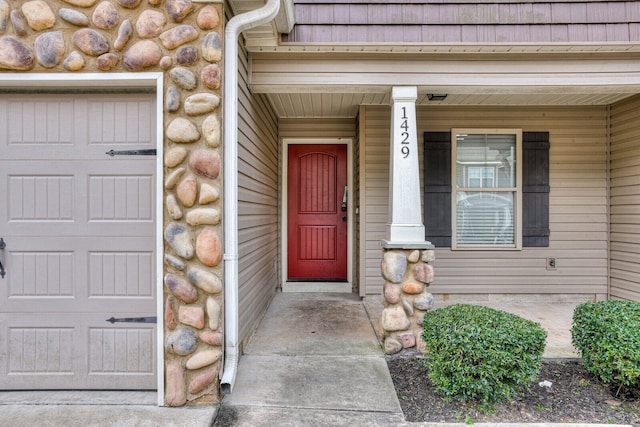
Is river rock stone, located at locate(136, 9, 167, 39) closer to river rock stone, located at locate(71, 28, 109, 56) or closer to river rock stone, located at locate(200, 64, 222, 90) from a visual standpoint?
river rock stone, located at locate(71, 28, 109, 56)

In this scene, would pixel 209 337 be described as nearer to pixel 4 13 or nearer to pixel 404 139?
pixel 404 139

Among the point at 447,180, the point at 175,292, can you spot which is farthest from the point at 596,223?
the point at 175,292

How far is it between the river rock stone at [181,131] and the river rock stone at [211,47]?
1.29ft

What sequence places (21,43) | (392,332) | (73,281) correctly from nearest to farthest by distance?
(21,43)
(73,281)
(392,332)

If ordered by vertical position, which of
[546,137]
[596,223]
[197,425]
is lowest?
[197,425]

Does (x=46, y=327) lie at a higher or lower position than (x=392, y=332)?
higher

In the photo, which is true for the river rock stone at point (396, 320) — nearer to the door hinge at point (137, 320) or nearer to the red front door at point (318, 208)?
the door hinge at point (137, 320)

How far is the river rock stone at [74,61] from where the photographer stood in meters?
2.01

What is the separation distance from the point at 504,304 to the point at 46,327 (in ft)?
13.6

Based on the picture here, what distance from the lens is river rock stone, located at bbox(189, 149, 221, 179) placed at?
6.68 ft

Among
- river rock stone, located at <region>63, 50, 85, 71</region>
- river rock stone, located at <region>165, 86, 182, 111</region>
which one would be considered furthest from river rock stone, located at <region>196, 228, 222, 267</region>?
river rock stone, located at <region>63, 50, 85, 71</region>

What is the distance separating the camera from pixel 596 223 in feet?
13.1

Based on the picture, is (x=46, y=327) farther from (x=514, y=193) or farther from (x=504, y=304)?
(x=514, y=193)

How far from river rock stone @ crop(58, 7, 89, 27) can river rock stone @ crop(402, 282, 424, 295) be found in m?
2.69
